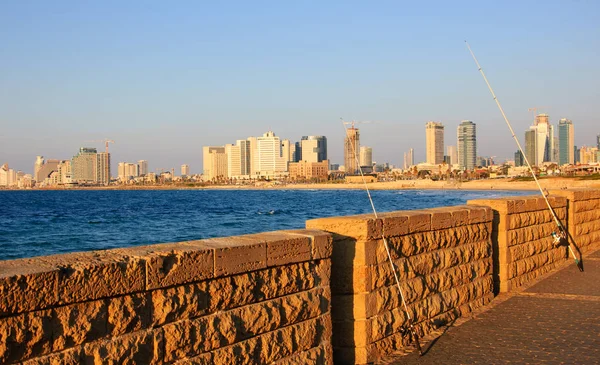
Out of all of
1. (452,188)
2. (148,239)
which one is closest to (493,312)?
(148,239)

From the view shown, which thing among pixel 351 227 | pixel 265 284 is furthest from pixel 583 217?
pixel 265 284

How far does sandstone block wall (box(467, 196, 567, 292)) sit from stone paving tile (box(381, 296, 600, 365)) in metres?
0.98

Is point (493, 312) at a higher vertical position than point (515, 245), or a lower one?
lower

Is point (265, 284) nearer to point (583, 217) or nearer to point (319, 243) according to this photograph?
point (319, 243)

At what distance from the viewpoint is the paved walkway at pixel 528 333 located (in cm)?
576

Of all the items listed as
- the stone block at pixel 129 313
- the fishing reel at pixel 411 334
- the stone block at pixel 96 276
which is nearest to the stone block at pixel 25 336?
the stone block at pixel 96 276

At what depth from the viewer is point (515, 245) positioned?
364 inches

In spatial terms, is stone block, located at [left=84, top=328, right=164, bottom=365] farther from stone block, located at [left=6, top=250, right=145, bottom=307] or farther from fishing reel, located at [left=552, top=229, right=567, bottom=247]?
fishing reel, located at [left=552, top=229, right=567, bottom=247]

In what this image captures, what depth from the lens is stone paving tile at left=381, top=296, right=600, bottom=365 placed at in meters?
5.73

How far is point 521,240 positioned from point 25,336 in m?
7.74

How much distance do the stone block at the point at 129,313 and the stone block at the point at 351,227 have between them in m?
2.23

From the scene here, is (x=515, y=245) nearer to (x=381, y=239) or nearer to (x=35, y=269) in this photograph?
(x=381, y=239)

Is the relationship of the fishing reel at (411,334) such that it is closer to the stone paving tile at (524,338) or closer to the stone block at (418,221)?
the stone paving tile at (524,338)

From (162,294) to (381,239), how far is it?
2.57 meters
